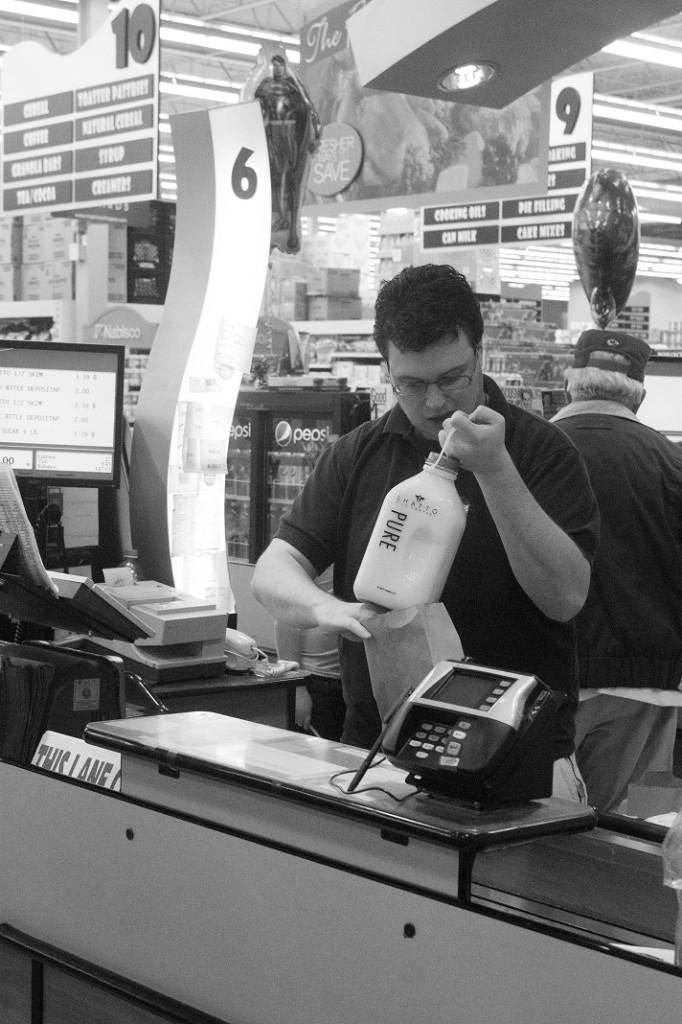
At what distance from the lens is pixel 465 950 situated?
1.42m

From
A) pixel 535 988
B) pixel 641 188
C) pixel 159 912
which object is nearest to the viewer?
pixel 535 988

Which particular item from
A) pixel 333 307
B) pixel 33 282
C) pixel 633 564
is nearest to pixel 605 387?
pixel 633 564

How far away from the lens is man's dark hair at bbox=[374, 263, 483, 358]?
2.02 m

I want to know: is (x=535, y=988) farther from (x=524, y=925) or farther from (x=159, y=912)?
(x=159, y=912)

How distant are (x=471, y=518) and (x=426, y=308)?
0.36 metres

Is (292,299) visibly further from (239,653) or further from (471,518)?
(471,518)

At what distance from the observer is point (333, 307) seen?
443 inches

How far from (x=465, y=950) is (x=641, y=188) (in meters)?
20.7

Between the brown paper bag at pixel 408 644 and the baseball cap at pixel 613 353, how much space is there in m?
2.02

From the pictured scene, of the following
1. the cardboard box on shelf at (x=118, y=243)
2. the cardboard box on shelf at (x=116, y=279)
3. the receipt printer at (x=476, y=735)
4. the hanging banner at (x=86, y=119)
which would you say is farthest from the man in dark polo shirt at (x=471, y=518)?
the cardboard box on shelf at (x=116, y=279)

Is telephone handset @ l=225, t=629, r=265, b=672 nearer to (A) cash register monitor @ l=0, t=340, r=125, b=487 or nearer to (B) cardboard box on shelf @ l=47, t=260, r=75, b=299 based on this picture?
(A) cash register monitor @ l=0, t=340, r=125, b=487

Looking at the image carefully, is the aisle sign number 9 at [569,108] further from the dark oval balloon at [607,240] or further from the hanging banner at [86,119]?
the hanging banner at [86,119]

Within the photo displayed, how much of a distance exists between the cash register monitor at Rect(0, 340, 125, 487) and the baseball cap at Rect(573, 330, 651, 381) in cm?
161

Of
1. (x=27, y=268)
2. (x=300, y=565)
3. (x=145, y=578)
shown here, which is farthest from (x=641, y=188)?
(x=300, y=565)
